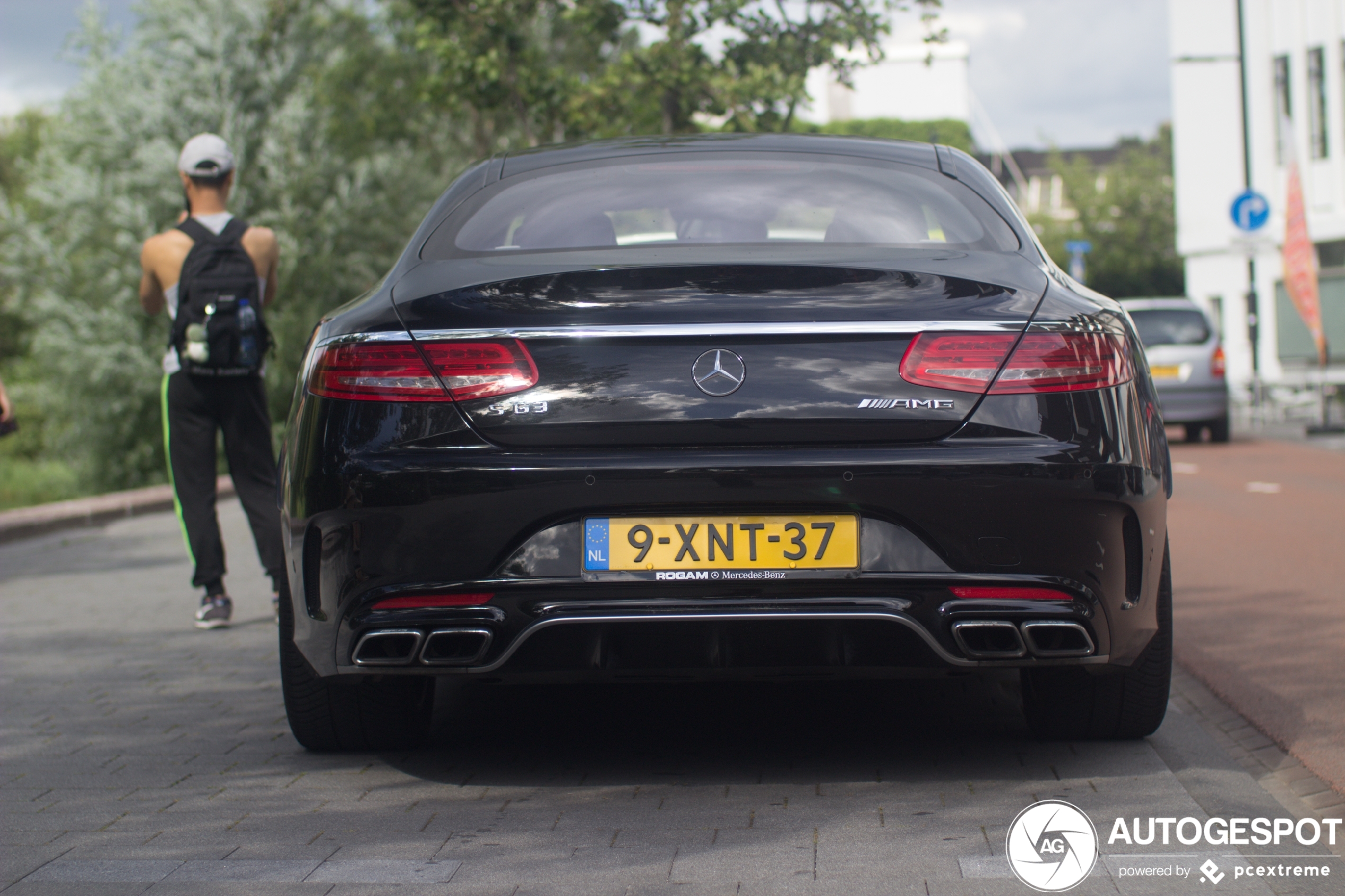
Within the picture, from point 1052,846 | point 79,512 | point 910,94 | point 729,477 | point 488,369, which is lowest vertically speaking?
point 1052,846

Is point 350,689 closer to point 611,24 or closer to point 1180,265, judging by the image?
point 611,24

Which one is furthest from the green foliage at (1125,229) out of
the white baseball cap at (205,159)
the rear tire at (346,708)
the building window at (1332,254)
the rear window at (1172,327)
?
the rear tire at (346,708)

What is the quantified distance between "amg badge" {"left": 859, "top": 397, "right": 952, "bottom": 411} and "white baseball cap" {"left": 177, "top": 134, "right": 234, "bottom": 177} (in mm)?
3942

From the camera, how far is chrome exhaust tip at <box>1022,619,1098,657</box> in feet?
11.2

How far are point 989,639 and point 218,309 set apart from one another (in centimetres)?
391

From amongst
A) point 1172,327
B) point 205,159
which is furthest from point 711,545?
point 1172,327

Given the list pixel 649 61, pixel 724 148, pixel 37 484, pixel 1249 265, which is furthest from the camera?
pixel 37 484

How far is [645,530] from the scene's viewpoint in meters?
3.40

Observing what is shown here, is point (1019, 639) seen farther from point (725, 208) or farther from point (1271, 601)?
point (1271, 601)

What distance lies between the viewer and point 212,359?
629cm

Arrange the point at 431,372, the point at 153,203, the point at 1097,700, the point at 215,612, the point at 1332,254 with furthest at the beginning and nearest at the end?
the point at 1332,254
the point at 153,203
the point at 215,612
the point at 1097,700
the point at 431,372

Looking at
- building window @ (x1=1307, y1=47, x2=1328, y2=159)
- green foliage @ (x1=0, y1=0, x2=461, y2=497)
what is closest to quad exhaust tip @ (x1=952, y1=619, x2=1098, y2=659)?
green foliage @ (x1=0, y1=0, x2=461, y2=497)

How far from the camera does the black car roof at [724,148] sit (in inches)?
171

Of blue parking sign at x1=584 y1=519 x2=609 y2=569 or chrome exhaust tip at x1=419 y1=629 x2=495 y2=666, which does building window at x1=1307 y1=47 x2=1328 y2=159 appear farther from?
chrome exhaust tip at x1=419 y1=629 x2=495 y2=666
